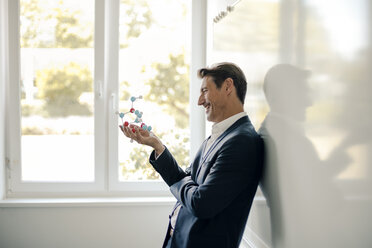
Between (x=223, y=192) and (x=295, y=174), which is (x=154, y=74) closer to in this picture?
(x=223, y=192)

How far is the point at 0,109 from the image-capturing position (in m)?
2.78

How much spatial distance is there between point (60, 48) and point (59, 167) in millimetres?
829

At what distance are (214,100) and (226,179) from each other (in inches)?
14.8

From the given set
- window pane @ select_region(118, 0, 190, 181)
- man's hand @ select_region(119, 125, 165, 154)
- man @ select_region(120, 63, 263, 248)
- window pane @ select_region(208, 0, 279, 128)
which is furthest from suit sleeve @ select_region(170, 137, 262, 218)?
window pane @ select_region(118, 0, 190, 181)

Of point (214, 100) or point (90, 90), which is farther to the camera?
point (90, 90)

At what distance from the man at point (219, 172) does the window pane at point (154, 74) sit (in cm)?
120

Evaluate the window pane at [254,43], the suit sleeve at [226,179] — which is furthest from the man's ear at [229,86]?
the suit sleeve at [226,179]

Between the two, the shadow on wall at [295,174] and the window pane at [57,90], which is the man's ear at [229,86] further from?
the window pane at [57,90]

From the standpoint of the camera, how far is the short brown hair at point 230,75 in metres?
1.63

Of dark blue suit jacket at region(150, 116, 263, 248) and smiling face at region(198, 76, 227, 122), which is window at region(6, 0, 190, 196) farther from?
dark blue suit jacket at region(150, 116, 263, 248)

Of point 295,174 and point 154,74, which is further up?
point 154,74

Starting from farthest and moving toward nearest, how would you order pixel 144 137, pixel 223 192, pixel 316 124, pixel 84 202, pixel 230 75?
pixel 84 202, pixel 144 137, pixel 230 75, pixel 223 192, pixel 316 124

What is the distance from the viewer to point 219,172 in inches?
55.9

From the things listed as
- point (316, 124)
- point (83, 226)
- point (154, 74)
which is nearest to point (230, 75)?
point (316, 124)
